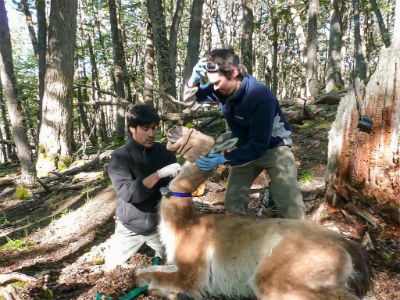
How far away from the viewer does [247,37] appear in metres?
10.7

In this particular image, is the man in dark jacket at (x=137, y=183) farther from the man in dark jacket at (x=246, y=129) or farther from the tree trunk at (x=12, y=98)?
the tree trunk at (x=12, y=98)

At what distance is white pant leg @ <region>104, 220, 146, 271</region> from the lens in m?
4.12

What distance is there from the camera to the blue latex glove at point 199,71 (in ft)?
11.8

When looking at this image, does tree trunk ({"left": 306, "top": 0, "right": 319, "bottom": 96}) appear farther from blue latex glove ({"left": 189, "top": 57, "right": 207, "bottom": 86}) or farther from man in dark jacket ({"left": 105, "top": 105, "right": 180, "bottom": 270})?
man in dark jacket ({"left": 105, "top": 105, "right": 180, "bottom": 270})

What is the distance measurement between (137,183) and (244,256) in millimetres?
1351

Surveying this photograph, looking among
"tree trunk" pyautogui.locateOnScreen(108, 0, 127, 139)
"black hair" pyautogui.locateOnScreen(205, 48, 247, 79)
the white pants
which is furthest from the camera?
"tree trunk" pyautogui.locateOnScreen(108, 0, 127, 139)

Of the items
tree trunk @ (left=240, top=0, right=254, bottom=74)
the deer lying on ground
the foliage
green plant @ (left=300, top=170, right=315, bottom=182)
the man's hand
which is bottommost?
the foliage

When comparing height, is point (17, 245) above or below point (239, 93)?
below

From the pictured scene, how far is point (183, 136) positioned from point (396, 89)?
2.48 m

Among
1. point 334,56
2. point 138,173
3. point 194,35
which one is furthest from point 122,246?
point 334,56

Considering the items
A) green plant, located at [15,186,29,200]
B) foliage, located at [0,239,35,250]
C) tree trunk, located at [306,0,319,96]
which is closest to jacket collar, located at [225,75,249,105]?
foliage, located at [0,239,35,250]

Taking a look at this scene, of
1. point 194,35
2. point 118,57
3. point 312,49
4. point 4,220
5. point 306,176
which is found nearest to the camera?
point 306,176

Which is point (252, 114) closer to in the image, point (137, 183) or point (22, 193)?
point (137, 183)

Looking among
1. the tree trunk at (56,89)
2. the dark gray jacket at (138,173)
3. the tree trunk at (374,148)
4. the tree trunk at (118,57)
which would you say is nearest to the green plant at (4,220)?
the tree trunk at (56,89)
